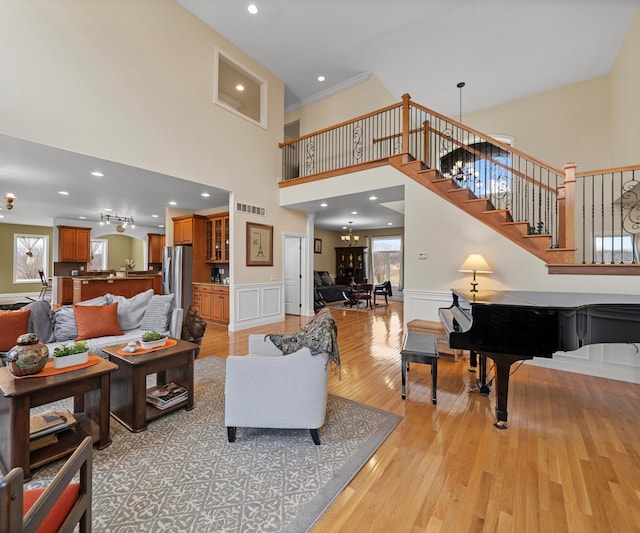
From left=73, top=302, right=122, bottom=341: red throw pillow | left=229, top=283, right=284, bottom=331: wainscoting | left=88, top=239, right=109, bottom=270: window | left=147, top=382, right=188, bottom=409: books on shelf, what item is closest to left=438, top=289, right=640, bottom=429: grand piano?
left=147, top=382, right=188, bottom=409: books on shelf

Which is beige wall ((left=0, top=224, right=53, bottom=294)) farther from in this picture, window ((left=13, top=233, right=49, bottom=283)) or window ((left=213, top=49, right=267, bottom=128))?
window ((left=213, top=49, right=267, bottom=128))

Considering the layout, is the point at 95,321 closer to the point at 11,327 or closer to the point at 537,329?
the point at 11,327

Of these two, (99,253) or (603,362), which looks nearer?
(603,362)

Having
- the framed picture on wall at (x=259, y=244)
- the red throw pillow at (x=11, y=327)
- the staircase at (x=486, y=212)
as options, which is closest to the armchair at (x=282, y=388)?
the red throw pillow at (x=11, y=327)

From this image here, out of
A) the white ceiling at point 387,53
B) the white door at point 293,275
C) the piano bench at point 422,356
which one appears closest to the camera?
the piano bench at point 422,356

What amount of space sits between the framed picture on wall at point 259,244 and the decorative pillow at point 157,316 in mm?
2410

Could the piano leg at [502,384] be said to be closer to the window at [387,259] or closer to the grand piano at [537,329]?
the grand piano at [537,329]

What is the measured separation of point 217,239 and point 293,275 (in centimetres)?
215

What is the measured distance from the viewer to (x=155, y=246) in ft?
34.9

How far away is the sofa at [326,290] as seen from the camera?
9156 millimetres

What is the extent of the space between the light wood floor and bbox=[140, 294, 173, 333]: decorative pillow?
2235 millimetres

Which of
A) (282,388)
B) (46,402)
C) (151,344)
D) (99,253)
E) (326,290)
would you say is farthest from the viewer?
(99,253)

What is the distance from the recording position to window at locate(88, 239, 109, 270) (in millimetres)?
11720

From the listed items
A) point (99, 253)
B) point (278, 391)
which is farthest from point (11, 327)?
point (99, 253)
